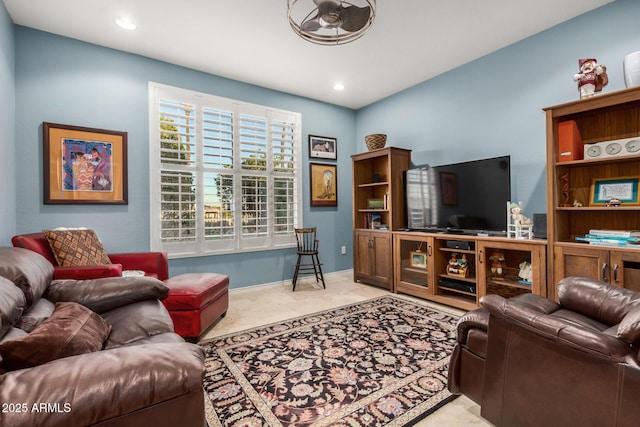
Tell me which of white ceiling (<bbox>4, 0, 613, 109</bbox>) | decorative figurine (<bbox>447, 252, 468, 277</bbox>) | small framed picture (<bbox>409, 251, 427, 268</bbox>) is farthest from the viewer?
small framed picture (<bbox>409, 251, 427, 268</bbox>)

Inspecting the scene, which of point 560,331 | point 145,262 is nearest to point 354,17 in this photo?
point 560,331

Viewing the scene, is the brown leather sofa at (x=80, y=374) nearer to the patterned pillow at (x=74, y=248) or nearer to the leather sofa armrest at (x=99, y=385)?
the leather sofa armrest at (x=99, y=385)

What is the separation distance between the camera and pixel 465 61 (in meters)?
3.60

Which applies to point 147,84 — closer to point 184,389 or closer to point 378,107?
point 378,107

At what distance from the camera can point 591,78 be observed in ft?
7.91

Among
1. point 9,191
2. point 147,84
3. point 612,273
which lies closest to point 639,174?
point 612,273

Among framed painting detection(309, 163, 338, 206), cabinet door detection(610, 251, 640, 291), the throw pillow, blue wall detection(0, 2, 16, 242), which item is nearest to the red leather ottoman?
the throw pillow

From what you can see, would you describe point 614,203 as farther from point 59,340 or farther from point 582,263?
point 59,340

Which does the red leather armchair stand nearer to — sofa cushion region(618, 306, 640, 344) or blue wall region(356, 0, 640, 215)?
sofa cushion region(618, 306, 640, 344)

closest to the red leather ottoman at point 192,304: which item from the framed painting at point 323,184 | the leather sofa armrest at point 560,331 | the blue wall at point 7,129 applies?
the blue wall at point 7,129

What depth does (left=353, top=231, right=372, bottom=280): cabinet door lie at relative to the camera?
4.30m

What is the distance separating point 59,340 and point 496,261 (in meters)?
3.41

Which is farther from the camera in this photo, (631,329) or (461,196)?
(461,196)

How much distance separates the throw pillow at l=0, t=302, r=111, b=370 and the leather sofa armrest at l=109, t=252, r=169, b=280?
1.56 m
